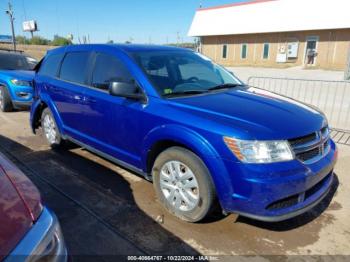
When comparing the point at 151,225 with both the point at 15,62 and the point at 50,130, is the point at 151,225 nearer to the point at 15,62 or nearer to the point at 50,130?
the point at 50,130

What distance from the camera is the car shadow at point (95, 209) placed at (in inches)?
110

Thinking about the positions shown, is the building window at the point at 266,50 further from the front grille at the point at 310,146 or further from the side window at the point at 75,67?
the front grille at the point at 310,146

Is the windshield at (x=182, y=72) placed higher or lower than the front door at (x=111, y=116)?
higher

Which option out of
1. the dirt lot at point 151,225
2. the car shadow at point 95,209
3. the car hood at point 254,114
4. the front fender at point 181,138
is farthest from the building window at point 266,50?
the front fender at point 181,138

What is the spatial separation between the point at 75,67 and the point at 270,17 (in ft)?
101

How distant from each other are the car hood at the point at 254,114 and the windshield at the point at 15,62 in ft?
25.5

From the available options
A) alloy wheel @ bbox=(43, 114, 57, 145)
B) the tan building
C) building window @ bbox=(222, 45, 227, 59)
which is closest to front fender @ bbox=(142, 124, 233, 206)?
alloy wheel @ bbox=(43, 114, 57, 145)

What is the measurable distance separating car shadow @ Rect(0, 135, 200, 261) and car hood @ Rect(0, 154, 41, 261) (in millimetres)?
1061

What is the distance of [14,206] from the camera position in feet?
5.37

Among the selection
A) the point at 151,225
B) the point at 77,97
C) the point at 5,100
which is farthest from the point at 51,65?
the point at 5,100

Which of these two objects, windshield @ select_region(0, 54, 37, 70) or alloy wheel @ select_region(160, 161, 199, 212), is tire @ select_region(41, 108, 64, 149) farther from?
windshield @ select_region(0, 54, 37, 70)

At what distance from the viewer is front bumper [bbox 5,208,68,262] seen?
4.73 ft

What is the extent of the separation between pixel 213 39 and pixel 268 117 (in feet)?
120

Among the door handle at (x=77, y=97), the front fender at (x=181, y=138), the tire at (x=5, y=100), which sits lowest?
the tire at (x=5, y=100)
